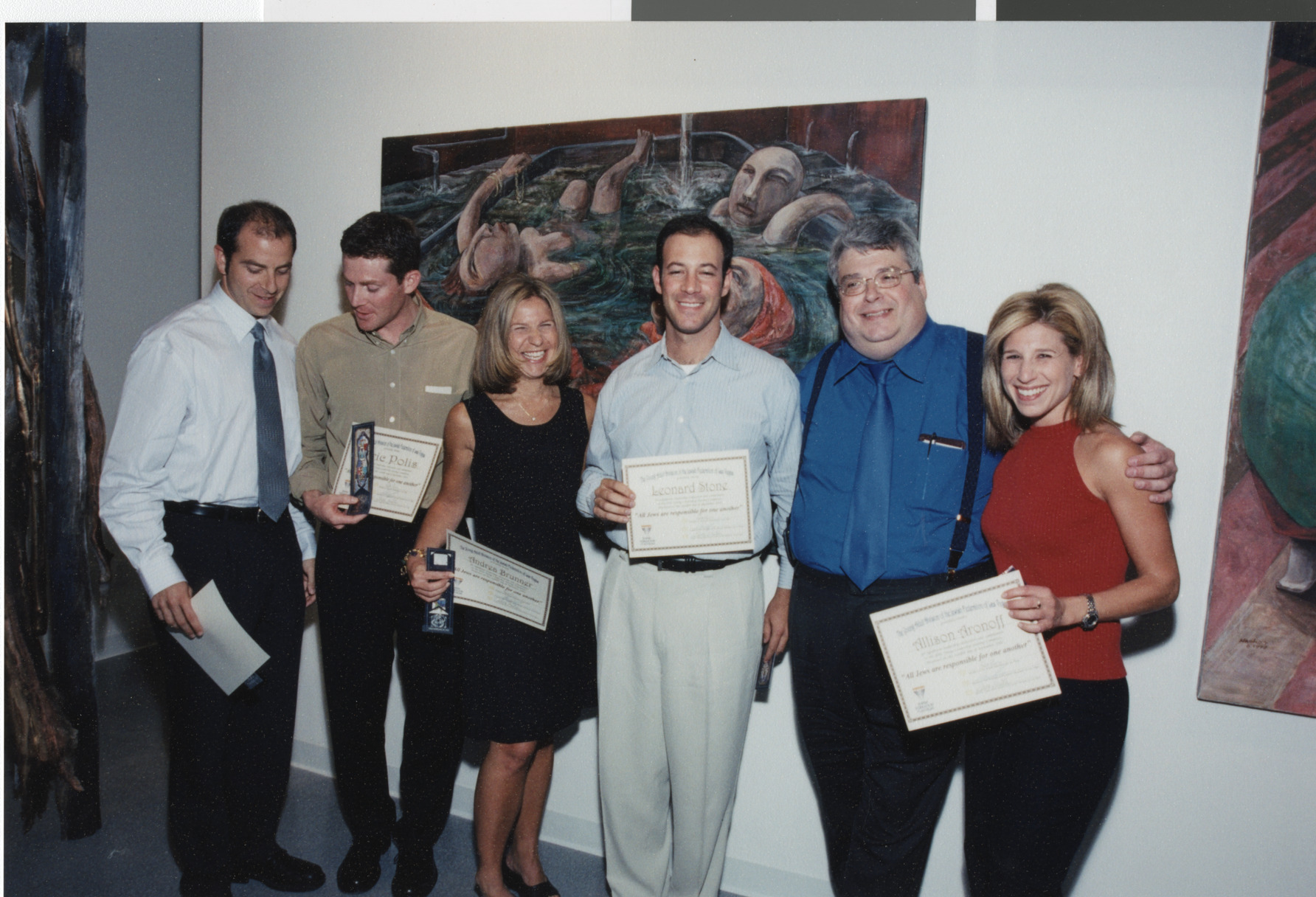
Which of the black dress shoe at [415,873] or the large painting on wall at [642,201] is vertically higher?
the large painting on wall at [642,201]

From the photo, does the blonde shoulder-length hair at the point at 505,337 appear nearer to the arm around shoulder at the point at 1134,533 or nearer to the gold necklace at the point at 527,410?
the gold necklace at the point at 527,410

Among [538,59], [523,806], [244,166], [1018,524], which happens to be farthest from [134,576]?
[1018,524]

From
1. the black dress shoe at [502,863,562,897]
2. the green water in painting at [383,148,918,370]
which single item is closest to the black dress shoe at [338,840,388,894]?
the black dress shoe at [502,863,562,897]

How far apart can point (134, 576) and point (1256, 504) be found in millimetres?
4267

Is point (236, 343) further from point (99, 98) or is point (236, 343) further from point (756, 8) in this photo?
point (756, 8)

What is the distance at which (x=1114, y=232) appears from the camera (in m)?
2.04

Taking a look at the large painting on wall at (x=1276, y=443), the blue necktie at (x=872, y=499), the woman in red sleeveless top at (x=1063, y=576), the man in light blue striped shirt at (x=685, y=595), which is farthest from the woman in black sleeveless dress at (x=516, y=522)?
the large painting on wall at (x=1276, y=443)

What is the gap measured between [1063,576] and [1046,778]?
16.6 inches

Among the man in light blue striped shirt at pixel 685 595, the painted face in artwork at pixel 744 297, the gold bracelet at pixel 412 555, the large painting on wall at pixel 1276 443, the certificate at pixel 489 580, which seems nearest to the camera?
the large painting on wall at pixel 1276 443

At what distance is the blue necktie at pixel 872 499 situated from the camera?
76.4 inches

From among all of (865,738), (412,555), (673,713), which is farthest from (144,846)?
(865,738)

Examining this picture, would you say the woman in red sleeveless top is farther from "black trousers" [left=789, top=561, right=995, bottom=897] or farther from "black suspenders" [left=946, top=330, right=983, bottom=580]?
"black trousers" [left=789, top=561, right=995, bottom=897]

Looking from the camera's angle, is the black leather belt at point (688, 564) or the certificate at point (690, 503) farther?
the black leather belt at point (688, 564)

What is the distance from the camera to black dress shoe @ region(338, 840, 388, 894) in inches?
100
